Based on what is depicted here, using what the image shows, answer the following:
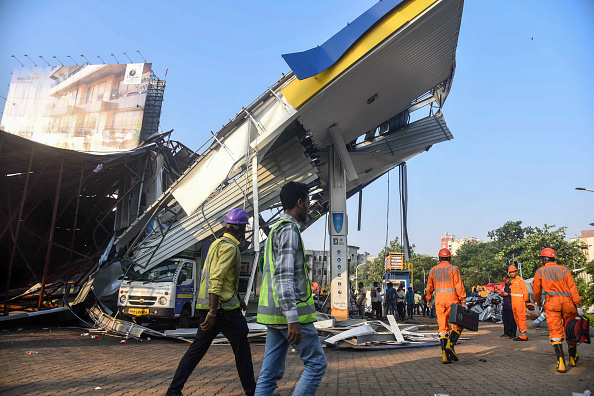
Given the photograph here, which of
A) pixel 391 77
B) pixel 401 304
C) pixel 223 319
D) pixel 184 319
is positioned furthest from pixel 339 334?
pixel 401 304

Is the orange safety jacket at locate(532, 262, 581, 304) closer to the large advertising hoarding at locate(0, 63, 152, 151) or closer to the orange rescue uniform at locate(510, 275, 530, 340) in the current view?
the orange rescue uniform at locate(510, 275, 530, 340)

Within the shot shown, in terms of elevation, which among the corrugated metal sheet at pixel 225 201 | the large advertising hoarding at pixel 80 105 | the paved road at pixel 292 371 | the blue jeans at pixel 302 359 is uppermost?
the large advertising hoarding at pixel 80 105

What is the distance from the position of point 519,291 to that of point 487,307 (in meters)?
10.5

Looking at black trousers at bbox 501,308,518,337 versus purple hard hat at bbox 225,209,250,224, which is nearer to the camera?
purple hard hat at bbox 225,209,250,224

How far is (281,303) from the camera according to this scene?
2.97 meters

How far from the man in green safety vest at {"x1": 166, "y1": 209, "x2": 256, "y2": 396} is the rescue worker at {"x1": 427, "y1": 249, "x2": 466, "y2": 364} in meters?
3.66

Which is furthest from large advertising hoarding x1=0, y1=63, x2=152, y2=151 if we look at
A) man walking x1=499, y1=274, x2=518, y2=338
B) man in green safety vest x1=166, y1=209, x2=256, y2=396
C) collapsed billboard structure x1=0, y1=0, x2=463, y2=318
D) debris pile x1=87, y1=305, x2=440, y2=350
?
man in green safety vest x1=166, y1=209, x2=256, y2=396

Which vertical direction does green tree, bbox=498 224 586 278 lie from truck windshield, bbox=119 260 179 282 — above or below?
above

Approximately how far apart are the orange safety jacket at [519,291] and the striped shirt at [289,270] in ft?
28.3

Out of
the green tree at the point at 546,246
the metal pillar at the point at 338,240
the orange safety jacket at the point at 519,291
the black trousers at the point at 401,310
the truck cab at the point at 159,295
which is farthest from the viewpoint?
the green tree at the point at 546,246

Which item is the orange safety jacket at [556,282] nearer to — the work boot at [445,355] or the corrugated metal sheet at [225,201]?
the work boot at [445,355]

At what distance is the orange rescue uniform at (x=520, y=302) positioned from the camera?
392 inches

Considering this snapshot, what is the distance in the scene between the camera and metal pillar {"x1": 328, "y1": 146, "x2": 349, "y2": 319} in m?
14.5

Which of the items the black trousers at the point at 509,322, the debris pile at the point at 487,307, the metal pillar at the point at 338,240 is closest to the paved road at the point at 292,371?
the black trousers at the point at 509,322
